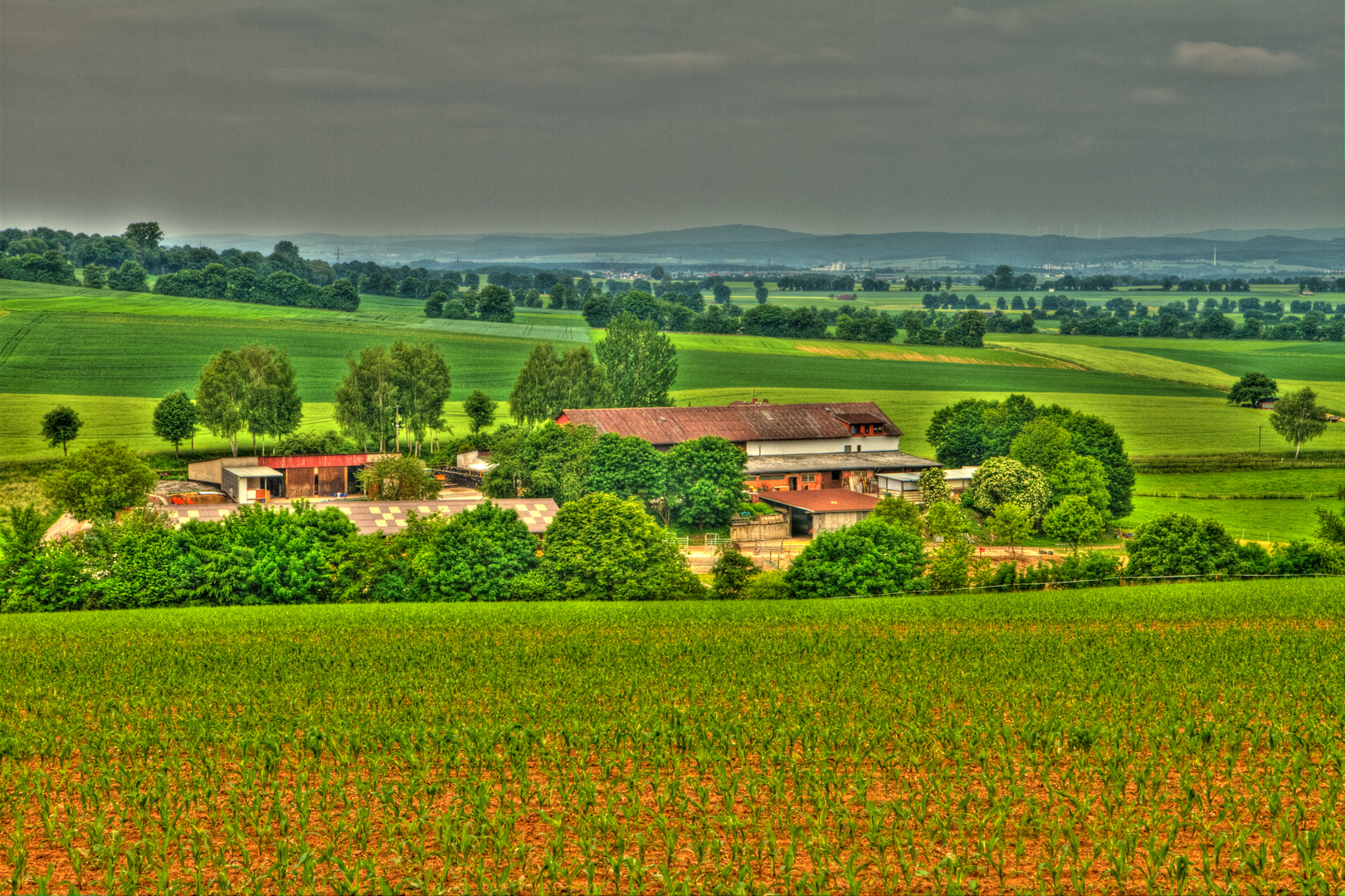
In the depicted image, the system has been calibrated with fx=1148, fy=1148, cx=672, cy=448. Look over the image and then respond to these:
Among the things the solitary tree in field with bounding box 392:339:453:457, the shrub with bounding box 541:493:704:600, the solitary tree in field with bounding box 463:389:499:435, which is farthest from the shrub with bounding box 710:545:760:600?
the solitary tree in field with bounding box 463:389:499:435

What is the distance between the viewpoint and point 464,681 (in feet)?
85.9

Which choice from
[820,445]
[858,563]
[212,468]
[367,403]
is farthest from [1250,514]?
[212,468]

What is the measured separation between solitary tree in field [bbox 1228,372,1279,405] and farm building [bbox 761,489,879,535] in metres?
57.9

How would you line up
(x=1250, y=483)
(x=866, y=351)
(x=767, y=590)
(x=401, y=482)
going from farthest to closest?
(x=866, y=351), (x=1250, y=483), (x=401, y=482), (x=767, y=590)

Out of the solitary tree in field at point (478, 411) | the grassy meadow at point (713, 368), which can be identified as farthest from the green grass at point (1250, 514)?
the solitary tree in field at point (478, 411)

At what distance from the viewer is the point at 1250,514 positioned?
70000 millimetres

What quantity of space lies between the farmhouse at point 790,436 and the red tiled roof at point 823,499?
2574 millimetres

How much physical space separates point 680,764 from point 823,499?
169 ft

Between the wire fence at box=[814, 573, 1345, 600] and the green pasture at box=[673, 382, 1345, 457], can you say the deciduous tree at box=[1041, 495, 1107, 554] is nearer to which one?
the wire fence at box=[814, 573, 1345, 600]

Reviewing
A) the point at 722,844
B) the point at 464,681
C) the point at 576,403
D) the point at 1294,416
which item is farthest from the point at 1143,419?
the point at 722,844

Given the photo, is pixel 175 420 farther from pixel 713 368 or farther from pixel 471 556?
pixel 713 368

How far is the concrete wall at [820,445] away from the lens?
262 feet

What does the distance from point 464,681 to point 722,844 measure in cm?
1178

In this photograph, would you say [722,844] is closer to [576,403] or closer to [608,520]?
[608,520]
